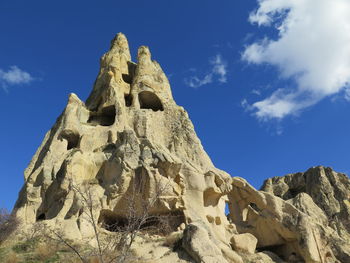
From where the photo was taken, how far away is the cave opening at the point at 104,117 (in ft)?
86.2

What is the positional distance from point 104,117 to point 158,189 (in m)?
12.3

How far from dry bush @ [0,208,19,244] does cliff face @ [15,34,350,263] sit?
1.65ft

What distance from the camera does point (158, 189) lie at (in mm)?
15805

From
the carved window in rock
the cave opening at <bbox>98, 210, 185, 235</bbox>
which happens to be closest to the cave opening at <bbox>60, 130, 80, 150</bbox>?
the carved window in rock

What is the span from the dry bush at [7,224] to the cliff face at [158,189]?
50 centimetres

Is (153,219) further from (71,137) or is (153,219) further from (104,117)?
(104,117)

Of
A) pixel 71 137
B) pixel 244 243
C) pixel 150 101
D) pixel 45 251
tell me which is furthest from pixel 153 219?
pixel 150 101

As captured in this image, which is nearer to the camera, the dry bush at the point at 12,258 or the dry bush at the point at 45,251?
the dry bush at the point at 12,258

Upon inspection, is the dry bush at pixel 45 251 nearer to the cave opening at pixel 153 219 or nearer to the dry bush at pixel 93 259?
the dry bush at pixel 93 259

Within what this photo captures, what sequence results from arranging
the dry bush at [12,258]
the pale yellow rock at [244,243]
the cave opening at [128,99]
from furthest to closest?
the cave opening at [128,99]
the pale yellow rock at [244,243]
the dry bush at [12,258]

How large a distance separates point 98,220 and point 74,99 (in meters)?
11.1

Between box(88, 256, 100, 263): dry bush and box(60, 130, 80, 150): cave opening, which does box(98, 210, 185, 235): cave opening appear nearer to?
box(88, 256, 100, 263): dry bush

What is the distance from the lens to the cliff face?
17.4 m

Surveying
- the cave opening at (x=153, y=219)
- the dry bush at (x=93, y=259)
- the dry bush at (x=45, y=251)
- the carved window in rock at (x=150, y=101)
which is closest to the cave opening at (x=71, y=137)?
the carved window in rock at (x=150, y=101)
